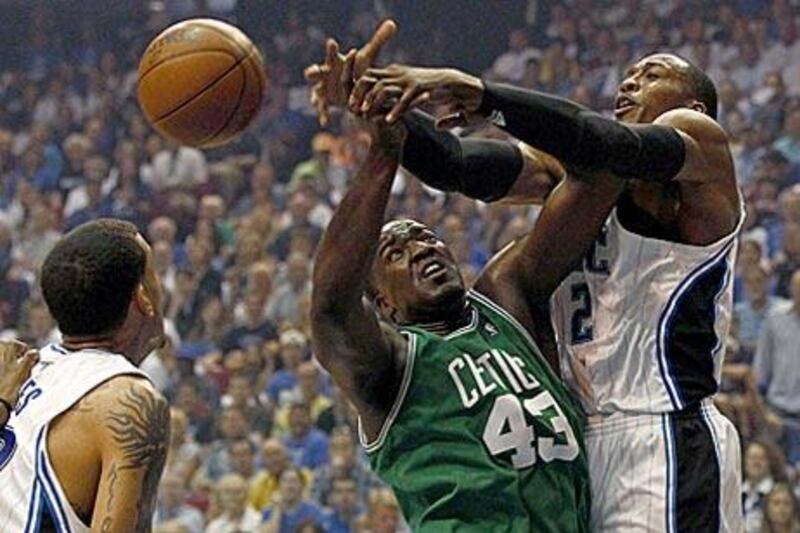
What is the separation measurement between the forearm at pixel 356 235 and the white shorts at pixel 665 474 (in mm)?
786

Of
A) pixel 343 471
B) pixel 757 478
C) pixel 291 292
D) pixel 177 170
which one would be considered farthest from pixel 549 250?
pixel 177 170

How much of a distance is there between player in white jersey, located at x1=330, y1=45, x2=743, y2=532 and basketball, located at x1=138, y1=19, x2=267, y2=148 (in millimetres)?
521

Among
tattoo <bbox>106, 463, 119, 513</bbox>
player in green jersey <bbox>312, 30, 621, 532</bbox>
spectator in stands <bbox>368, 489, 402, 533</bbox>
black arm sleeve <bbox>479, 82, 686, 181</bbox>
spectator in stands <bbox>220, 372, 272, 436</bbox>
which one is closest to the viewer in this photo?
tattoo <bbox>106, 463, 119, 513</bbox>

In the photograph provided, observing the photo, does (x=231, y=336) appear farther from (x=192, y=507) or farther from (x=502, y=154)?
(x=502, y=154)

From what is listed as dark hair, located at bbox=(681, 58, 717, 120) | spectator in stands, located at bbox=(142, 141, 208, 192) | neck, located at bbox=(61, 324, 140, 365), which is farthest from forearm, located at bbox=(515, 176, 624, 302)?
spectator in stands, located at bbox=(142, 141, 208, 192)

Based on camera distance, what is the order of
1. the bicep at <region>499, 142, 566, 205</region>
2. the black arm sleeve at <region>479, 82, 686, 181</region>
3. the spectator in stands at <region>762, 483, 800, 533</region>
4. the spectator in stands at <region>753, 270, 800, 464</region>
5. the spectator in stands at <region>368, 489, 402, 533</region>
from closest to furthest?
the black arm sleeve at <region>479, 82, 686, 181</region>
the bicep at <region>499, 142, 566, 205</region>
the spectator in stands at <region>762, 483, 800, 533</region>
the spectator in stands at <region>368, 489, 402, 533</region>
the spectator in stands at <region>753, 270, 800, 464</region>

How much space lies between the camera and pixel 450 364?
14.8ft

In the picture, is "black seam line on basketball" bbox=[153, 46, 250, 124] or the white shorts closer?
the white shorts

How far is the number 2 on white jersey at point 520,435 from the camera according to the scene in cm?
438

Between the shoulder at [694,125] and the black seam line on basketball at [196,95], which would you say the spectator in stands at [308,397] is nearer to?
the black seam line on basketball at [196,95]

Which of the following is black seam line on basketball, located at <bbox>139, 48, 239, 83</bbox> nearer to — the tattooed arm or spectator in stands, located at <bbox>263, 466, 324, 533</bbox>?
the tattooed arm

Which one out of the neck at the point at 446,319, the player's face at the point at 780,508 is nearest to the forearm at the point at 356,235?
the neck at the point at 446,319

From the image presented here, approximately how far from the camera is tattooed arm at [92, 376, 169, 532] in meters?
3.66

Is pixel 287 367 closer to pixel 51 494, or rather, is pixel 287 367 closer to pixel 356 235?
pixel 356 235
